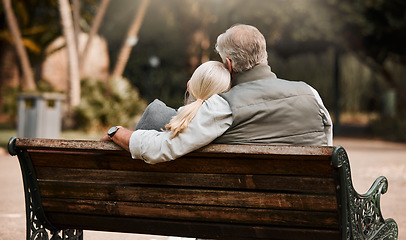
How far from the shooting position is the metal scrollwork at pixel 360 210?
3.04 meters

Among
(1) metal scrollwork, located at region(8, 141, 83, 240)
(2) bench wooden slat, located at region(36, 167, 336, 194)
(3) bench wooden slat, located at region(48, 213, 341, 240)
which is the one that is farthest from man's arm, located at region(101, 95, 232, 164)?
(1) metal scrollwork, located at region(8, 141, 83, 240)

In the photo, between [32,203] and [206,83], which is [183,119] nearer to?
[206,83]

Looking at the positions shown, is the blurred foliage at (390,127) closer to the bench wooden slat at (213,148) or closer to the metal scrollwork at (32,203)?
the metal scrollwork at (32,203)

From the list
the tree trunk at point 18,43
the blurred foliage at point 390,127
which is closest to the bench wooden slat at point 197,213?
the tree trunk at point 18,43

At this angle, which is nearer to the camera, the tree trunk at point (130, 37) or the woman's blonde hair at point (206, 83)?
the woman's blonde hair at point (206, 83)

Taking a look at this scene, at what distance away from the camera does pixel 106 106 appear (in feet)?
56.6

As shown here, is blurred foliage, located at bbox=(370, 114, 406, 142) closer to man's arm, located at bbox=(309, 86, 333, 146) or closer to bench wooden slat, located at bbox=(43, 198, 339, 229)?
man's arm, located at bbox=(309, 86, 333, 146)

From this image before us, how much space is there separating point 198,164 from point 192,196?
0.64ft

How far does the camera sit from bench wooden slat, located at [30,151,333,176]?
10.1 feet

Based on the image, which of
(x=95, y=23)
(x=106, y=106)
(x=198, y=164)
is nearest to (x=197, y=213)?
(x=198, y=164)

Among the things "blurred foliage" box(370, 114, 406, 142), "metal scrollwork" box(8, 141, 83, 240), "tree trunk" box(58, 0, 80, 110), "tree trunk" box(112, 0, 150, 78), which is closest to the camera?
"metal scrollwork" box(8, 141, 83, 240)

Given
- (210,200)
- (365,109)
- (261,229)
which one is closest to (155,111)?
(210,200)

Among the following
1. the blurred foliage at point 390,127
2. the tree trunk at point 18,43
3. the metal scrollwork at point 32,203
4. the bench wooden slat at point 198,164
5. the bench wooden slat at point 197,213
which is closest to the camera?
the bench wooden slat at point 198,164

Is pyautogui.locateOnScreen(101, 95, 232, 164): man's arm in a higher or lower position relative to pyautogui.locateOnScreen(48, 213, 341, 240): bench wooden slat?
higher
